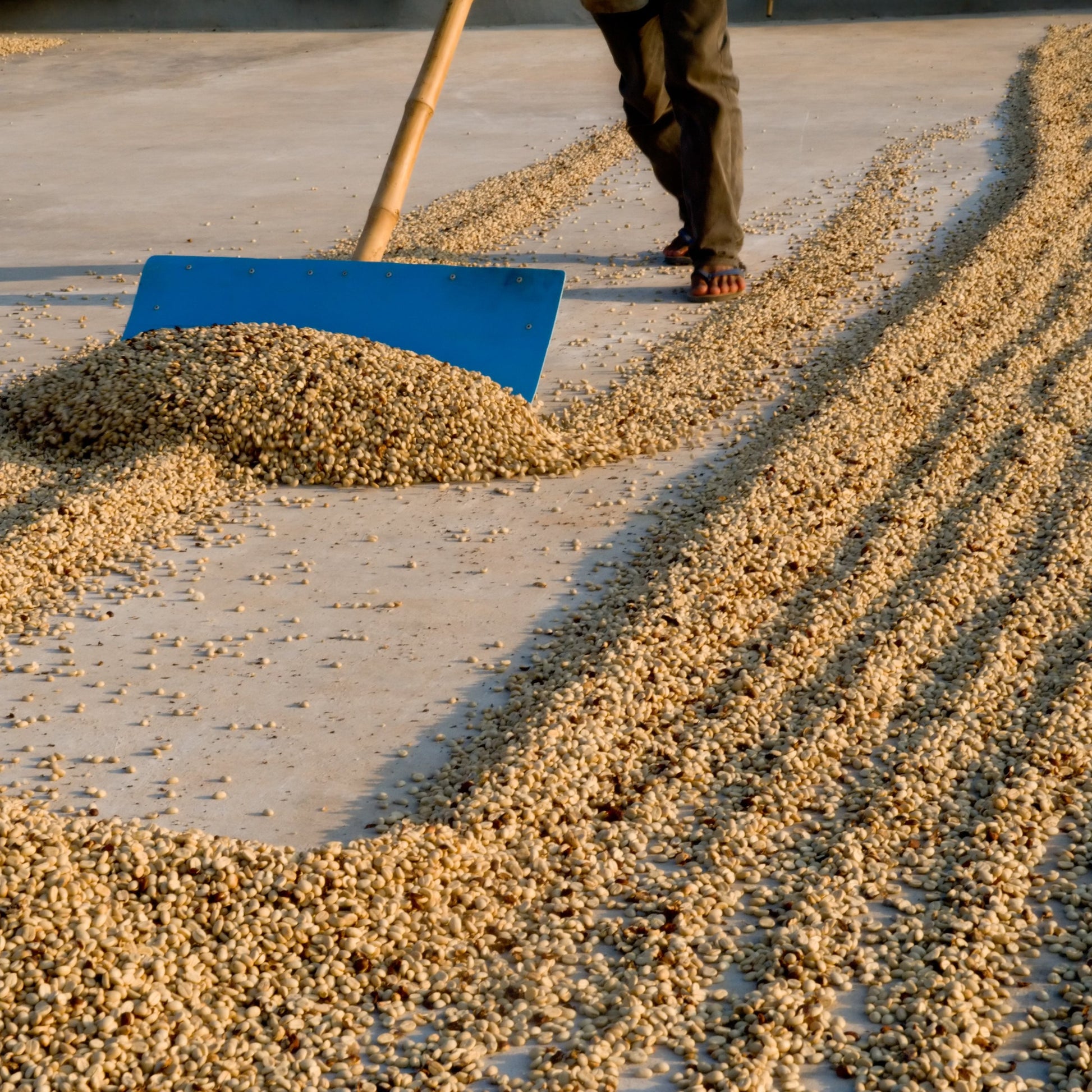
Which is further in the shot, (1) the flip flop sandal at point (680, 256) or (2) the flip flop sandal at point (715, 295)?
(1) the flip flop sandal at point (680, 256)

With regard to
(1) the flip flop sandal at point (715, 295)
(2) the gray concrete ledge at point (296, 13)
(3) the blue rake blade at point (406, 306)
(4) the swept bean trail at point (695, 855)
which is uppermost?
(2) the gray concrete ledge at point (296, 13)

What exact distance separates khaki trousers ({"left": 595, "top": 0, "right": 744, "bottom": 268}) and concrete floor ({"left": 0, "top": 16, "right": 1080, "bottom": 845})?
1.19 feet

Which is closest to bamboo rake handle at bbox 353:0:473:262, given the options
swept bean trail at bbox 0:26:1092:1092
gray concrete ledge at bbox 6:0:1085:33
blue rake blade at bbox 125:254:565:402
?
blue rake blade at bbox 125:254:565:402

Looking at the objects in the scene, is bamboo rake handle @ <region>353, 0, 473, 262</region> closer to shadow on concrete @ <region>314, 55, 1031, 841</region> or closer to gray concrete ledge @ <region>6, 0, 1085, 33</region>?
shadow on concrete @ <region>314, 55, 1031, 841</region>

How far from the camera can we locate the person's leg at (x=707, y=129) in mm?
4602

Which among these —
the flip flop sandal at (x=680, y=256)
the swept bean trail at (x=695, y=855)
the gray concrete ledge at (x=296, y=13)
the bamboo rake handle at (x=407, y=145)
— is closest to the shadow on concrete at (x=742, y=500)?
the swept bean trail at (x=695, y=855)

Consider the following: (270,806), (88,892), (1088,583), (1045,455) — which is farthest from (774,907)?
(1045,455)

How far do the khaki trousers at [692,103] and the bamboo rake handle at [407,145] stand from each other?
0.66 metres

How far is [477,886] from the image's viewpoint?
6.92ft

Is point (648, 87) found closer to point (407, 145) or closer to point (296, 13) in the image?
point (407, 145)

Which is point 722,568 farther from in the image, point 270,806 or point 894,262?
point 894,262

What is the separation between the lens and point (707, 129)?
4746mm

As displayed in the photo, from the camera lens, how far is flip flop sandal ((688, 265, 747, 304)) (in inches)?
198

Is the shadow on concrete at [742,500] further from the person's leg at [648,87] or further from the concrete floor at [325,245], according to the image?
the person's leg at [648,87]
